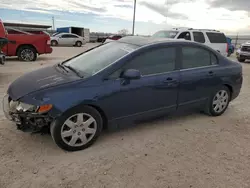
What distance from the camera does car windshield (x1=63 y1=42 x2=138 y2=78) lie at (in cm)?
329

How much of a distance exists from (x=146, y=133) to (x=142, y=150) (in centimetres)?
52

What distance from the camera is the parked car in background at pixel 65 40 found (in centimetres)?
2455

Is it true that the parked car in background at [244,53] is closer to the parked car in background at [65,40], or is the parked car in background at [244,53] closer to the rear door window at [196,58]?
the rear door window at [196,58]

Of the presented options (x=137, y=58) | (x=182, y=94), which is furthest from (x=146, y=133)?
(x=137, y=58)

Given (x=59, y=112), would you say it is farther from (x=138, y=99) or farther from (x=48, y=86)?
(x=138, y=99)

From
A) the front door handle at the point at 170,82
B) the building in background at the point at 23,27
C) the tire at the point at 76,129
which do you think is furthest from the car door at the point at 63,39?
the tire at the point at 76,129

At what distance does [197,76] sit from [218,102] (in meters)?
0.87

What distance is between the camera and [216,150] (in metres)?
3.22

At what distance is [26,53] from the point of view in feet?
35.1

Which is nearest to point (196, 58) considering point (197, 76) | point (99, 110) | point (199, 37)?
point (197, 76)

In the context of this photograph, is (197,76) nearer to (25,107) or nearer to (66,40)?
(25,107)

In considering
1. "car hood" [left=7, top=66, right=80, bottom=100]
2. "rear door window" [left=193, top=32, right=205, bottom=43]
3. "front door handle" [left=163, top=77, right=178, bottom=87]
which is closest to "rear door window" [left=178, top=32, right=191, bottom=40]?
"rear door window" [left=193, top=32, right=205, bottom=43]

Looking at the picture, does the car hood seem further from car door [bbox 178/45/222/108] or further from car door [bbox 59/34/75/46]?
car door [bbox 59/34/75/46]

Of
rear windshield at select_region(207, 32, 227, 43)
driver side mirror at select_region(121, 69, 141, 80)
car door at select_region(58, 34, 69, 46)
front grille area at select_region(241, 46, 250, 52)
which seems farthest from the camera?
car door at select_region(58, 34, 69, 46)
